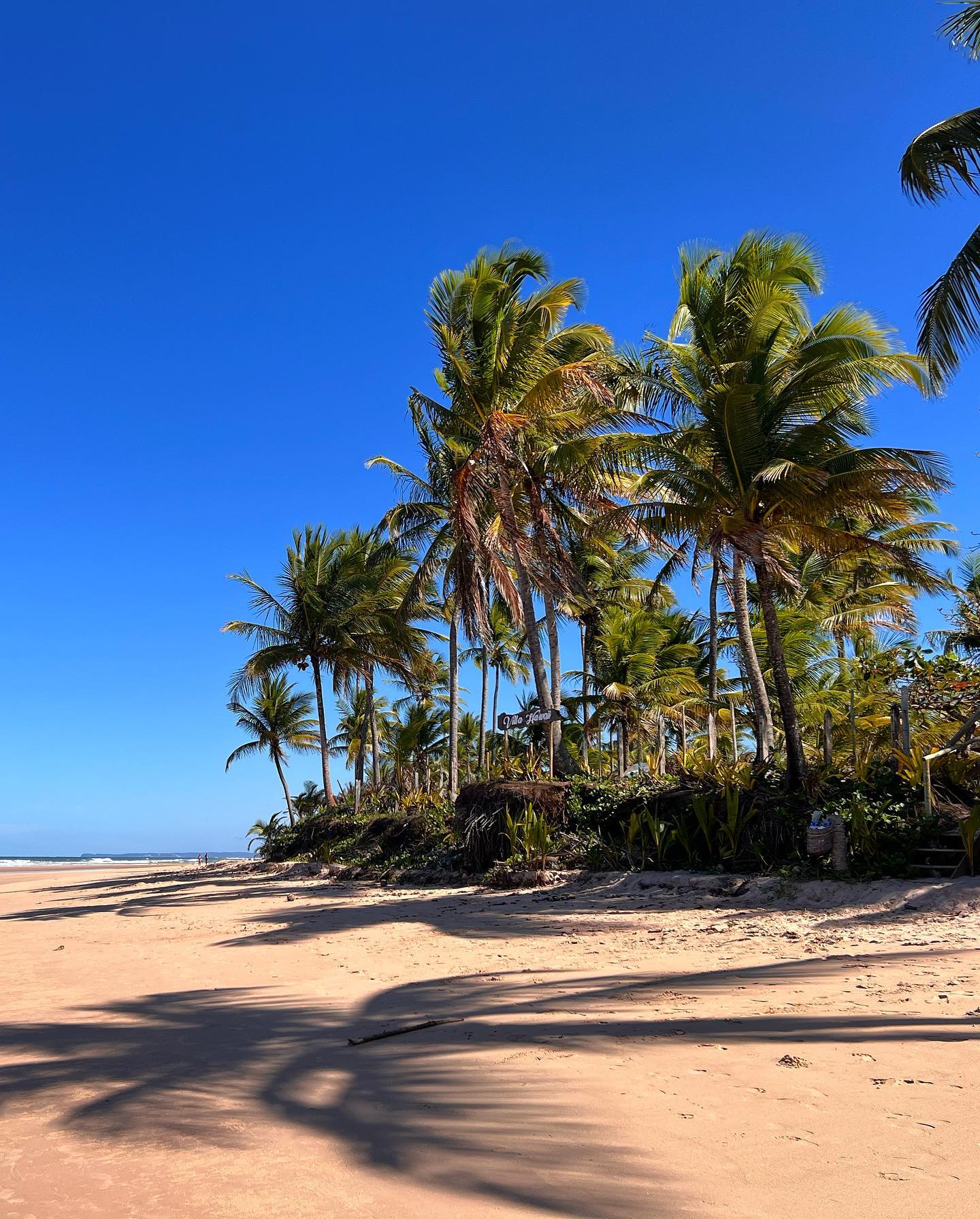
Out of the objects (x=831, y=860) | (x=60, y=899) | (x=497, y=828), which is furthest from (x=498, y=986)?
(x=60, y=899)

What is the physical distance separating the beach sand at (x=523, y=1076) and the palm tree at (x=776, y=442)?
5396mm

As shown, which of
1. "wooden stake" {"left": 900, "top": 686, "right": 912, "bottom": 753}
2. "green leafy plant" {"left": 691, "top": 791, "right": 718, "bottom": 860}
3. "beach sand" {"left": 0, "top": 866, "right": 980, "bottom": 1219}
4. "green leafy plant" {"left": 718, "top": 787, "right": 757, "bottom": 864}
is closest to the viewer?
"beach sand" {"left": 0, "top": 866, "right": 980, "bottom": 1219}

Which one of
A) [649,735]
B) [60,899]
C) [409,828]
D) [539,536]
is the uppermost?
[539,536]

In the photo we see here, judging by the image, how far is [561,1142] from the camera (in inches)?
130

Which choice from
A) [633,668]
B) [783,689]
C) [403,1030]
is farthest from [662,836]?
[633,668]

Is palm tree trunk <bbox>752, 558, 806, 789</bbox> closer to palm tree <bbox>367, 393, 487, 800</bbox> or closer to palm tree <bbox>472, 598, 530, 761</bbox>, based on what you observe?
palm tree <bbox>367, 393, 487, 800</bbox>

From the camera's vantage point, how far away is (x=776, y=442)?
40.6 ft

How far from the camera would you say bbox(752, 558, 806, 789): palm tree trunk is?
37.8 ft

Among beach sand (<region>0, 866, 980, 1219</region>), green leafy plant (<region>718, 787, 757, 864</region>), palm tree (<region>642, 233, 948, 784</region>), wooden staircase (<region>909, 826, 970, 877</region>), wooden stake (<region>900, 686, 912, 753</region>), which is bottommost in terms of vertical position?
beach sand (<region>0, 866, 980, 1219</region>)

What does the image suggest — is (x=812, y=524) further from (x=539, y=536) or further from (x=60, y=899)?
(x=60, y=899)

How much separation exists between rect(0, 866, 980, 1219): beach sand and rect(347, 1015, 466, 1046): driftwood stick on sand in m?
0.04

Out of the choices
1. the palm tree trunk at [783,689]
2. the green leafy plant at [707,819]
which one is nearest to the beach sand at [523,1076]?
the palm tree trunk at [783,689]

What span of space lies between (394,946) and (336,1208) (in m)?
5.97

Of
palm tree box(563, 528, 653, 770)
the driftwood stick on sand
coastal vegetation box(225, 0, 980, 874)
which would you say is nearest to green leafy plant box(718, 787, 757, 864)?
coastal vegetation box(225, 0, 980, 874)
